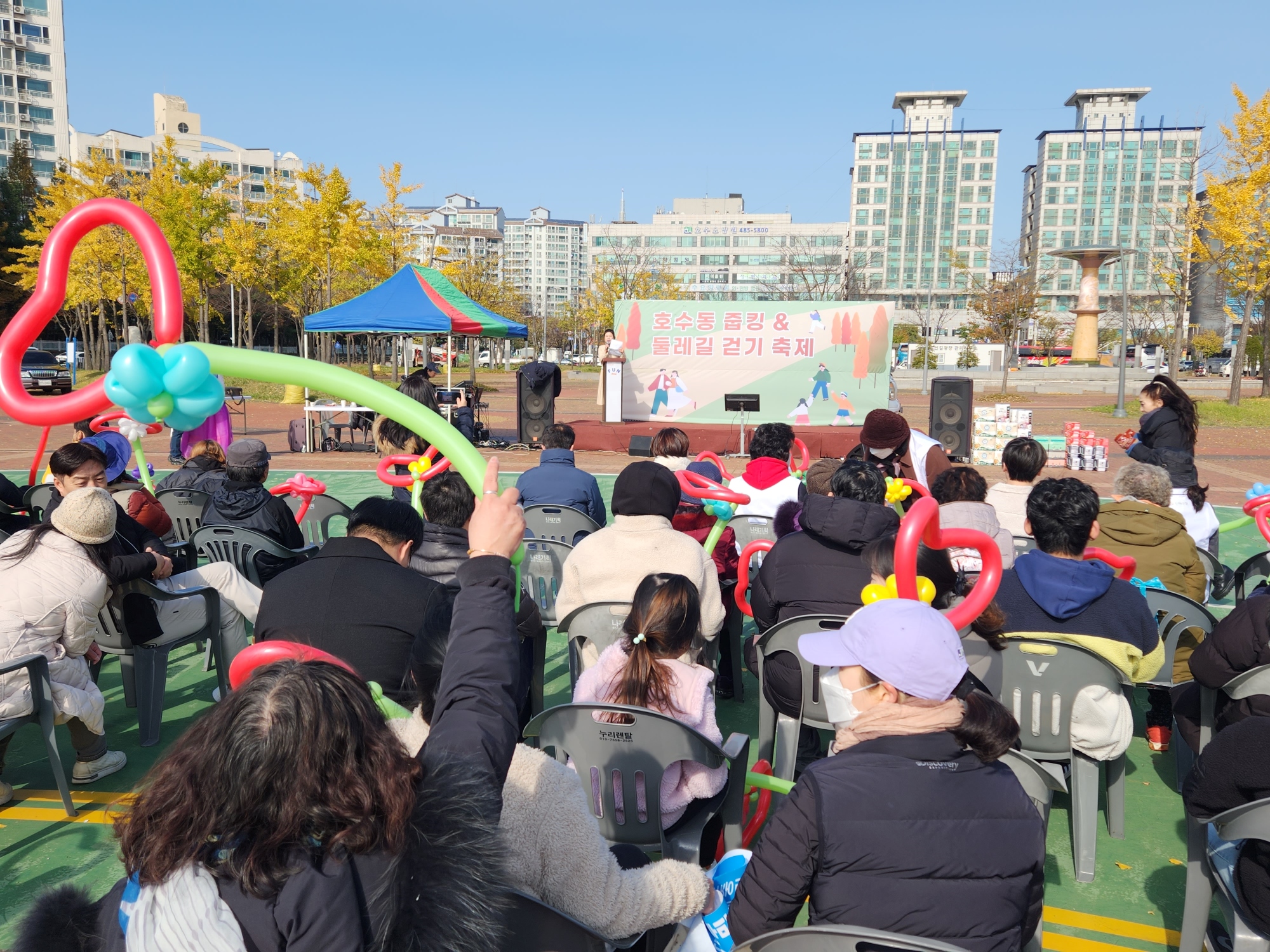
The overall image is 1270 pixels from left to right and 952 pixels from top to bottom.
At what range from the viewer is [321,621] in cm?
318

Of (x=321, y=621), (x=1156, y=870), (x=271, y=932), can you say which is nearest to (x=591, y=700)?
(x=321, y=621)

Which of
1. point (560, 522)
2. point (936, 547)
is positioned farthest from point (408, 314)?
point (936, 547)

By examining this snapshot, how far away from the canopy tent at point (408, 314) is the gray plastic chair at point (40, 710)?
11275 millimetres

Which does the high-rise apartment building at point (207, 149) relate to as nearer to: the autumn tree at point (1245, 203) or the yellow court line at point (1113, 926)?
the autumn tree at point (1245, 203)

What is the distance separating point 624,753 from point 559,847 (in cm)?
89

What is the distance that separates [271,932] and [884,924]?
1170mm

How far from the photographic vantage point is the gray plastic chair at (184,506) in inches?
243

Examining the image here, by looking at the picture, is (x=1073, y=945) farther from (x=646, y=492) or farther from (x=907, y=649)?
(x=646, y=492)

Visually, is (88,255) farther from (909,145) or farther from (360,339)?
(909,145)

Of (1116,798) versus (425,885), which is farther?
(1116,798)

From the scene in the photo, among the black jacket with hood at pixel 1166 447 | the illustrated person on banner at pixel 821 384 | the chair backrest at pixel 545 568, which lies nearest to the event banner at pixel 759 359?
the illustrated person on banner at pixel 821 384

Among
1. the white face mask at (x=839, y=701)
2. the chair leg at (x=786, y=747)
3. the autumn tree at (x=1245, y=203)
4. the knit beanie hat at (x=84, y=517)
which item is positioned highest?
the autumn tree at (x=1245, y=203)

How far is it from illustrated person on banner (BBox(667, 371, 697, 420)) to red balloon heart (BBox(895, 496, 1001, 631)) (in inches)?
641

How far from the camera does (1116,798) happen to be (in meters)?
3.62
